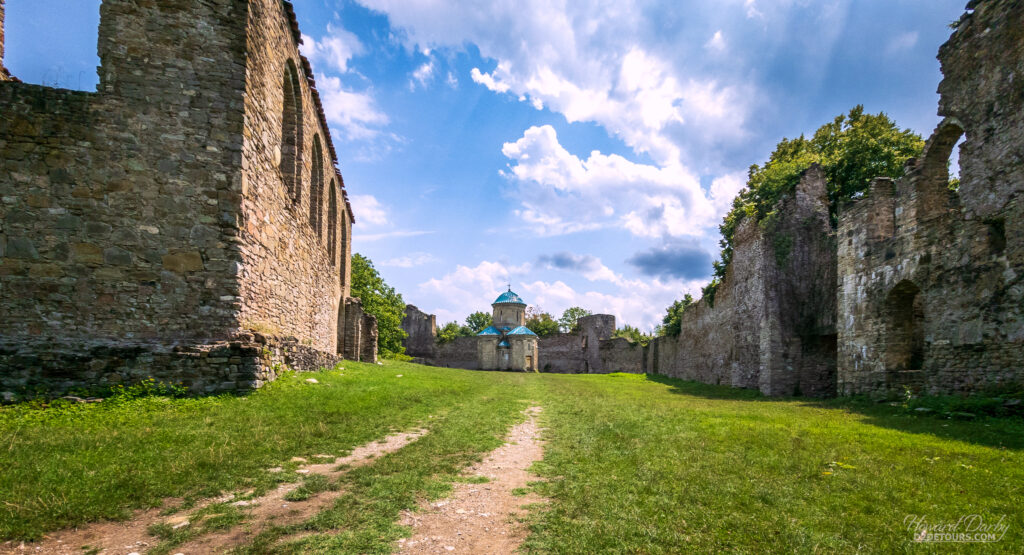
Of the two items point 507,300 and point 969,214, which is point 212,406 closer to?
point 969,214

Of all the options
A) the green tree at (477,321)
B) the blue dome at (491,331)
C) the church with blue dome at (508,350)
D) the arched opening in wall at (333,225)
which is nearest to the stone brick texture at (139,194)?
the arched opening in wall at (333,225)

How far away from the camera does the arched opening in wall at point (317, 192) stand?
16.6 m

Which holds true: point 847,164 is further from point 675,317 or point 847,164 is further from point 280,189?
point 280,189

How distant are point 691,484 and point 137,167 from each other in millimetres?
9927

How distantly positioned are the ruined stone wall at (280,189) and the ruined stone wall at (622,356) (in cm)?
3050

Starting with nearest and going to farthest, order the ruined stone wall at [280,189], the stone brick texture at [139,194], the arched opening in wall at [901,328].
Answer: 1. the stone brick texture at [139,194]
2. the ruined stone wall at [280,189]
3. the arched opening in wall at [901,328]

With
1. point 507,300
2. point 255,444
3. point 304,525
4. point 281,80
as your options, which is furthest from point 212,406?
point 507,300

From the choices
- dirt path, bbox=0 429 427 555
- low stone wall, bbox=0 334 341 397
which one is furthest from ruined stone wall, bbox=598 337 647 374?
dirt path, bbox=0 429 427 555

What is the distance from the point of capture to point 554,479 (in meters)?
4.71

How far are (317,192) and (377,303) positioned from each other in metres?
A: 17.9

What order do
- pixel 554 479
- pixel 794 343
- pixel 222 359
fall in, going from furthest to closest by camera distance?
1. pixel 794 343
2. pixel 222 359
3. pixel 554 479

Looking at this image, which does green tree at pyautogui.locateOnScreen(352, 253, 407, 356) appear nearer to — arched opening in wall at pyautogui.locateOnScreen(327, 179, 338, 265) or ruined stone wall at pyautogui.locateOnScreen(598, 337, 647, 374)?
arched opening in wall at pyautogui.locateOnScreen(327, 179, 338, 265)

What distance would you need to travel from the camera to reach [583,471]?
4.95 meters

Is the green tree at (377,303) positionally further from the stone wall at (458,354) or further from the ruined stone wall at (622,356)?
the ruined stone wall at (622,356)
